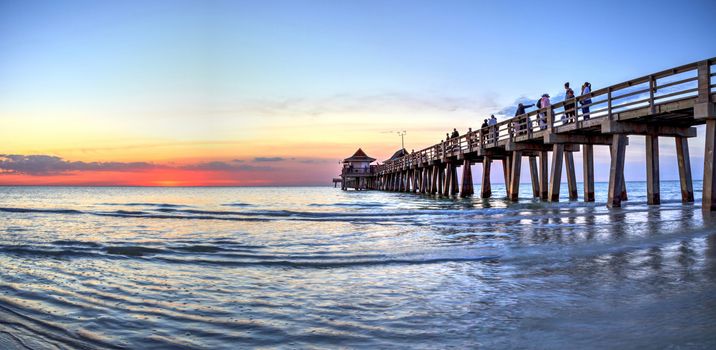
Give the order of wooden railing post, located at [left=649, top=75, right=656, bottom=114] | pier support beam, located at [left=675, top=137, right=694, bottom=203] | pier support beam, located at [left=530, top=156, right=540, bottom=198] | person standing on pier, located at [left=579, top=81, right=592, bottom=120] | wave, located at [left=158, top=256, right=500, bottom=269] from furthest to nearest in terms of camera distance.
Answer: pier support beam, located at [left=530, top=156, right=540, bottom=198], person standing on pier, located at [left=579, top=81, right=592, bottom=120], pier support beam, located at [left=675, top=137, right=694, bottom=203], wooden railing post, located at [left=649, top=75, right=656, bottom=114], wave, located at [left=158, top=256, right=500, bottom=269]

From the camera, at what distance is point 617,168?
15516 mm

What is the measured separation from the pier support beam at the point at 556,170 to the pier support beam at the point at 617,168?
9.79ft

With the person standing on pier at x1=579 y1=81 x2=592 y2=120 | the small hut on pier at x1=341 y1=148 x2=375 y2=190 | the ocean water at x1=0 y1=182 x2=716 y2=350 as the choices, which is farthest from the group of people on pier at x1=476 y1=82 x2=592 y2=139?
the small hut on pier at x1=341 y1=148 x2=375 y2=190

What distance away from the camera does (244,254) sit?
810cm

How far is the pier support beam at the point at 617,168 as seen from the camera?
15383 mm

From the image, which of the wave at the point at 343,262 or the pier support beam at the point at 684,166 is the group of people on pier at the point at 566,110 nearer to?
the pier support beam at the point at 684,166

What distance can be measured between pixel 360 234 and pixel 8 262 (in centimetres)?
624

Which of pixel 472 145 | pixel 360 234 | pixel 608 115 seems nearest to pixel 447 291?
pixel 360 234

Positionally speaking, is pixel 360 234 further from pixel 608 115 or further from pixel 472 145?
pixel 472 145

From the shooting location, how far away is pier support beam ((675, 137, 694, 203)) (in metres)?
15.9

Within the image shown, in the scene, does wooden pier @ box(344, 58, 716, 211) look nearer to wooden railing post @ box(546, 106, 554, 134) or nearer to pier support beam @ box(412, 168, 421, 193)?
wooden railing post @ box(546, 106, 554, 134)

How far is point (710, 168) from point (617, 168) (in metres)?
3.55

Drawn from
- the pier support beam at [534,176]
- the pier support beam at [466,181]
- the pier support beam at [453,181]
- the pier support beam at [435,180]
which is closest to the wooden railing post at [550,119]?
the pier support beam at [534,176]

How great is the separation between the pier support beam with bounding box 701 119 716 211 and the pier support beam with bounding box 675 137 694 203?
13.6ft
